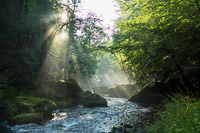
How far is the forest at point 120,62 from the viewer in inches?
221

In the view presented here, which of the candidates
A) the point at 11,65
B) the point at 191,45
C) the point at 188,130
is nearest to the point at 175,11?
the point at 191,45

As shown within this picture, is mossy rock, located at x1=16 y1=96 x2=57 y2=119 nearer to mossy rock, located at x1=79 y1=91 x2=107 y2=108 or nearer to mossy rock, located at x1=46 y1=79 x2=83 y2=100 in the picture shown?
mossy rock, located at x1=79 y1=91 x2=107 y2=108

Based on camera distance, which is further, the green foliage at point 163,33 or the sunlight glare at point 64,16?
the sunlight glare at point 64,16

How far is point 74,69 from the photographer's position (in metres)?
17.4

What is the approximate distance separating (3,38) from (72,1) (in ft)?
31.6

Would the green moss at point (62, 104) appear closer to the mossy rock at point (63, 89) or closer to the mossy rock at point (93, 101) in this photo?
the mossy rock at point (63, 89)

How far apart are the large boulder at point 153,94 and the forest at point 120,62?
86mm

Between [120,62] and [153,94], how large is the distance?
16.4ft

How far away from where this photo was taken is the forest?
561 centimetres

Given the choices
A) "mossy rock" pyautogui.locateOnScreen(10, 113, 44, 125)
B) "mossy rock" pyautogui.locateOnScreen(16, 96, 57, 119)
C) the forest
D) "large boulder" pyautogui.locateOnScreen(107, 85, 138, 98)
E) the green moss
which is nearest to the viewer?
the forest

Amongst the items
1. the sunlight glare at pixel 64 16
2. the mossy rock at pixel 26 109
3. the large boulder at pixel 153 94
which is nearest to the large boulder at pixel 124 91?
the large boulder at pixel 153 94

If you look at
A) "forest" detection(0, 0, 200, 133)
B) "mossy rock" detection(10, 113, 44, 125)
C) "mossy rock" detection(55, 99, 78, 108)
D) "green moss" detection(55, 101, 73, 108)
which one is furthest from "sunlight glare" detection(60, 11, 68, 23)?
"mossy rock" detection(10, 113, 44, 125)

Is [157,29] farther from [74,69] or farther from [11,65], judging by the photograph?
[11,65]

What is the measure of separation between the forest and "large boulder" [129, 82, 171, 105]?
9 cm
